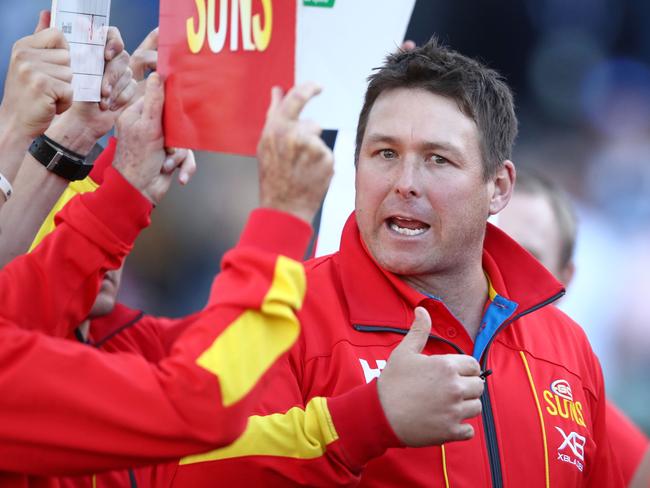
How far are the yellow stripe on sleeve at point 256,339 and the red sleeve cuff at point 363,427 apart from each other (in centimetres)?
38

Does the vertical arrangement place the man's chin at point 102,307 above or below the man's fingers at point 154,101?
below

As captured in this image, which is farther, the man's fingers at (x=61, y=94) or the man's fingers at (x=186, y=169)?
the man's fingers at (x=186, y=169)

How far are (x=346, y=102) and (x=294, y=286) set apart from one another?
0.88 meters

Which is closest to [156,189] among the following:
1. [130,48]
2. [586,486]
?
[586,486]

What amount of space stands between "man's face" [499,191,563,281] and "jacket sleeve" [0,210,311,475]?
A: 237cm

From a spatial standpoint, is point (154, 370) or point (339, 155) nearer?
point (154, 370)

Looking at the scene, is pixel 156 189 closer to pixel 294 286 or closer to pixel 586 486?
pixel 294 286

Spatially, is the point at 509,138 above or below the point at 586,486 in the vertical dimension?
above

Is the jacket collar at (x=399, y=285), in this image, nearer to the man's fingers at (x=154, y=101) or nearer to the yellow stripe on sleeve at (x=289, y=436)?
the yellow stripe on sleeve at (x=289, y=436)

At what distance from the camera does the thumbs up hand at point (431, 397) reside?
204 cm

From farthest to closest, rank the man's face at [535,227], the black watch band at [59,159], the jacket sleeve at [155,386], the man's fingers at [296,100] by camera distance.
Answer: the man's face at [535,227] → the black watch band at [59,159] → the man's fingers at [296,100] → the jacket sleeve at [155,386]

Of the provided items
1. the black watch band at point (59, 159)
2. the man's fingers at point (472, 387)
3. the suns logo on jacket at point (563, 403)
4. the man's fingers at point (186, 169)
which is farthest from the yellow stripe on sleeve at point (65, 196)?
the suns logo on jacket at point (563, 403)

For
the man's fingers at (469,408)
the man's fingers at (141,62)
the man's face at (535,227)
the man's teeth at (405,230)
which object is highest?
the man's fingers at (141,62)

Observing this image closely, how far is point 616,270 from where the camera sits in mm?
6375
